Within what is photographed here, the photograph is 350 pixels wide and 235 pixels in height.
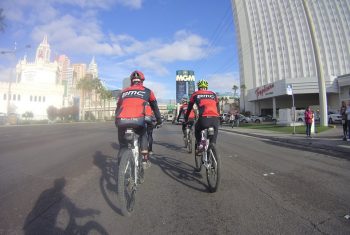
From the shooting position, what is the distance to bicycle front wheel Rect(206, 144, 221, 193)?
15.9 ft

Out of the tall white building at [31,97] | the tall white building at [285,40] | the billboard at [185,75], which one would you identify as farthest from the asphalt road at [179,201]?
the billboard at [185,75]

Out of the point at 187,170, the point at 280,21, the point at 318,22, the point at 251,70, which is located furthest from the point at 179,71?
the point at 187,170

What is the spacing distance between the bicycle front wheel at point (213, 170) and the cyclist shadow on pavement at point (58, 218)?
1941mm

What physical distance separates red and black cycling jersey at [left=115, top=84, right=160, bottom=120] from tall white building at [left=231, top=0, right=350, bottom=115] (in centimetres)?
8395

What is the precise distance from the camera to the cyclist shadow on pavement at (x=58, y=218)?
327 centimetres

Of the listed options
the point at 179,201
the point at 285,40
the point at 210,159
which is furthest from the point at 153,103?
the point at 285,40

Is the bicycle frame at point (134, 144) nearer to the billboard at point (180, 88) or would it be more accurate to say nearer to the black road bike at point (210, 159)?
the black road bike at point (210, 159)

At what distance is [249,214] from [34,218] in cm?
267

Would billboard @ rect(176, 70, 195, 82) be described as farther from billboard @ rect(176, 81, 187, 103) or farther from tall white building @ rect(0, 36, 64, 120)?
tall white building @ rect(0, 36, 64, 120)

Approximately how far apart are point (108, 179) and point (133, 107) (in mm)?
2034

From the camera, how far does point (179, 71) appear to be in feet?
403

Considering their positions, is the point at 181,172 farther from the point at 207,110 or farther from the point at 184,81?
the point at 184,81

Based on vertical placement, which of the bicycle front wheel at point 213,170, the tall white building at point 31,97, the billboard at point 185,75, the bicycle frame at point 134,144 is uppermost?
the billboard at point 185,75

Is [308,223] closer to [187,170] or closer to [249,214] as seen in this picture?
[249,214]
